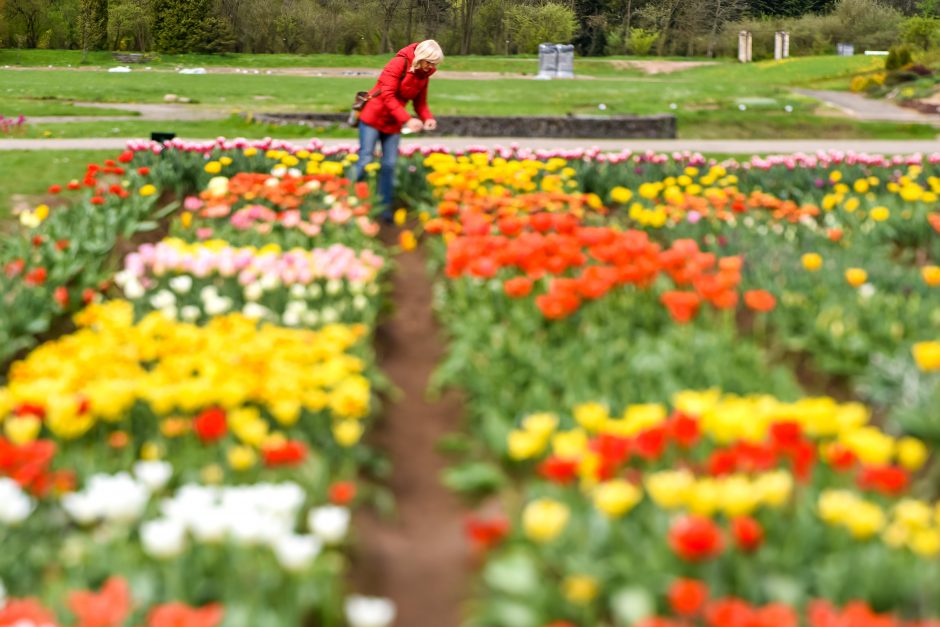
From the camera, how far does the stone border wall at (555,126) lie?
1549cm

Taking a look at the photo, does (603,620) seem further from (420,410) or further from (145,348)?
(145,348)

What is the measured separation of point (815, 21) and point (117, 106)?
46272 mm

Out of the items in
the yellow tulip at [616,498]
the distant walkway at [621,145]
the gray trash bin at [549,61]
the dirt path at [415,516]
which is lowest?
the dirt path at [415,516]

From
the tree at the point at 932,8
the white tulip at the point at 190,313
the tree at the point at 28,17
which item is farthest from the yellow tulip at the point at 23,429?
the tree at the point at 932,8

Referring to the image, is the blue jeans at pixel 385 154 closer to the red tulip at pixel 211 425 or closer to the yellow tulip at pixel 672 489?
the red tulip at pixel 211 425

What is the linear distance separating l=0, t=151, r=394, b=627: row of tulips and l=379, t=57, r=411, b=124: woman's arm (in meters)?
2.17

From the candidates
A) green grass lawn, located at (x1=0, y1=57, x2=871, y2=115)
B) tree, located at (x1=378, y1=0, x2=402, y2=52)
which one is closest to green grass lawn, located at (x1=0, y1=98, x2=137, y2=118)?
green grass lawn, located at (x1=0, y1=57, x2=871, y2=115)

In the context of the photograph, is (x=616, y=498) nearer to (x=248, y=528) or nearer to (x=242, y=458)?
(x=248, y=528)

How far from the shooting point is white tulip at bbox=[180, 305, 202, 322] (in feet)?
18.3

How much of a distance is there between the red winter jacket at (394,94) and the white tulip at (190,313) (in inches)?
129

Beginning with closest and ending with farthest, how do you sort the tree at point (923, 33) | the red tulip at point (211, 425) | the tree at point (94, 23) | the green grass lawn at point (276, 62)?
the red tulip at point (211, 425), the tree at point (923, 33), the green grass lawn at point (276, 62), the tree at point (94, 23)

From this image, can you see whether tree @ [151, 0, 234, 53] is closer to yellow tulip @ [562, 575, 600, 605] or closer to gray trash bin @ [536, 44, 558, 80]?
gray trash bin @ [536, 44, 558, 80]

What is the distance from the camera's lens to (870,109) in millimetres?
23250

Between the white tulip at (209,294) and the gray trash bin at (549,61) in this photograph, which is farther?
the gray trash bin at (549,61)
